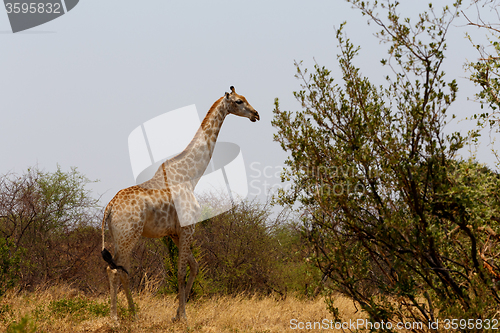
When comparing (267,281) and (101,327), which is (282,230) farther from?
(101,327)

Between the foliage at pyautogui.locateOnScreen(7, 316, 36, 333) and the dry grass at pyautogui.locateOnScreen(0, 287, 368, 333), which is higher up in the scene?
the foliage at pyautogui.locateOnScreen(7, 316, 36, 333)

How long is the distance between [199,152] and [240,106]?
1.14m

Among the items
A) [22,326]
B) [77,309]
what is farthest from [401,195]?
[77,309]

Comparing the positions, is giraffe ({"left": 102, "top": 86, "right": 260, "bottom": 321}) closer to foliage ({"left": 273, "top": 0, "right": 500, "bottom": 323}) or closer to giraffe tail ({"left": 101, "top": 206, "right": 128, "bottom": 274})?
giraffe tail ({"left": 101, "top": 206, "right": 128, "bottom": 274})

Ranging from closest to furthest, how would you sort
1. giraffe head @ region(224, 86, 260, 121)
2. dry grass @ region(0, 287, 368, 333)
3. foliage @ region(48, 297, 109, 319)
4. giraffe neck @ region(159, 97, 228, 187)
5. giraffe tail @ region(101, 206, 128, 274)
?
dry grass @ region(0, 287, 368, 333)
giraffe tail @ region(101, 206, 128, 274)
foliage @ region(48, 297, 109, 319)
giraffe neck @ region(159, 97, 228, 187)
giraffe head @ region(224, 86, 260, 121)

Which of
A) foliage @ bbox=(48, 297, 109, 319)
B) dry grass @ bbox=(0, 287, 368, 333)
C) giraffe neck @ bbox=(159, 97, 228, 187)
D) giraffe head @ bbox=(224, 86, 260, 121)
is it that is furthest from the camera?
giraffe head @ bbox=(224, 86, 260, 121)

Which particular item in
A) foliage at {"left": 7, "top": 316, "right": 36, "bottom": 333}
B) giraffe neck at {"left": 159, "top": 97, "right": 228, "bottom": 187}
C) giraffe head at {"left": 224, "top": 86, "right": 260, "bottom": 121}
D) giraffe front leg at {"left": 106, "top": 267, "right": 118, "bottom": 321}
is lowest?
giraffe front leg at {"left": 106, "top": 267, "right": 118, "bottom": 321}

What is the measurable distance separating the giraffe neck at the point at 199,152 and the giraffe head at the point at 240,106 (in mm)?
124

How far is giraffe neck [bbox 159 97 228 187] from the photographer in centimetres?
765

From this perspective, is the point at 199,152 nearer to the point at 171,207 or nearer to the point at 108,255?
the point at 171,207

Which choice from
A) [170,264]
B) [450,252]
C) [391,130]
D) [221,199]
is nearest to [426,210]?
[391,130]

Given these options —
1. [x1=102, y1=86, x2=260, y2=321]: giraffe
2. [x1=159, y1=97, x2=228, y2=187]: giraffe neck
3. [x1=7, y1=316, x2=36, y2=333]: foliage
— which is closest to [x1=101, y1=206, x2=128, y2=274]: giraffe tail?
[x1=102, y1=86, x2=260, y2=321]: giraffe

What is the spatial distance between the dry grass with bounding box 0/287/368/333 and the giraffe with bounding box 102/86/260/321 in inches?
15.7

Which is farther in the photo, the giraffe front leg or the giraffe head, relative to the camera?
the giraffe head
